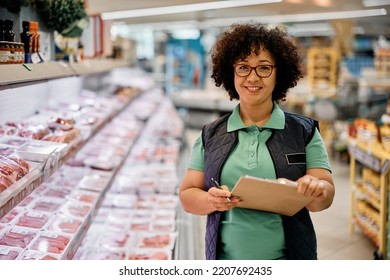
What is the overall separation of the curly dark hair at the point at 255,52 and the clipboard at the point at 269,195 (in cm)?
49

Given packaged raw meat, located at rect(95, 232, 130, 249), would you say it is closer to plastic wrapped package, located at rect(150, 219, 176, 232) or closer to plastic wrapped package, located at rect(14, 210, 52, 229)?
plastic wrapped package, located at rect(150, 219, 176, 232)

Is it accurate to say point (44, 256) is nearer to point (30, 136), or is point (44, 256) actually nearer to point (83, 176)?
point (30, 136)

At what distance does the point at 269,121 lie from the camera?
78.4 inches

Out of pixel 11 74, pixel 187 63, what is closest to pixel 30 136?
pixel 11 74

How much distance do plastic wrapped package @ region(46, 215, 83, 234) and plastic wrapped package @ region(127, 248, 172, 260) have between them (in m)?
0.53

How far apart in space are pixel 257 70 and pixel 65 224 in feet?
4.90

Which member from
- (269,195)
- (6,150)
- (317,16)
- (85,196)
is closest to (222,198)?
(269,195)

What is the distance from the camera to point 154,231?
374cm

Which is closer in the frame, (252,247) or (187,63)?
(252,247)

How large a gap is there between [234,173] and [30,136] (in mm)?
1322

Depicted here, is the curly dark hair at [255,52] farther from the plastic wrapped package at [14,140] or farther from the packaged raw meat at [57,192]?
the packaged raw meat at [57,192]

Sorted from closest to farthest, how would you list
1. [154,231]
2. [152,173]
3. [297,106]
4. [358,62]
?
1. [154,231]
2. [152,173]
3. [297,106]
4. [358,62]

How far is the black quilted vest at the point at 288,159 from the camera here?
6.32 feet

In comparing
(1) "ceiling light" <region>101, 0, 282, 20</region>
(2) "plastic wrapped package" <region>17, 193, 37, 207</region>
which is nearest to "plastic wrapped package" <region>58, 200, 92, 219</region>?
(2) "plastic wrapped package" <region>17, 193, 37, 207</region>
